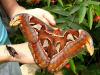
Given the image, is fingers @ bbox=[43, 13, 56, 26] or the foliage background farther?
the foliage background

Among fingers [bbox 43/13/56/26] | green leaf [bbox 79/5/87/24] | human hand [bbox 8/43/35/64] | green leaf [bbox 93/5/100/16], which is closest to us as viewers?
human hand [bbox 8/43/35/64]

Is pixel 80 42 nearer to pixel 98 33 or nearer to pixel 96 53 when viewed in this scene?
pixel 98 33

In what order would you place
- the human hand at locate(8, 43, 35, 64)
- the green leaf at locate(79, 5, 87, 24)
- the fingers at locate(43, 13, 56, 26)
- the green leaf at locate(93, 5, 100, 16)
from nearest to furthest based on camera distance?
1. the human hand at locate(8, 43, 35, 64)
2. the fingers at locate(43, 13, 56, 26)
3. the green leaf at locate(79, 5, 87, 24)
4. the green leaf at locate(93, 5, 100, 16)

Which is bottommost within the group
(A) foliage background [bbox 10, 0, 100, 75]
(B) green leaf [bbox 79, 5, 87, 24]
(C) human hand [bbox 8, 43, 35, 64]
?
(A) foliage background [bbox 10, 0, 100, 75]

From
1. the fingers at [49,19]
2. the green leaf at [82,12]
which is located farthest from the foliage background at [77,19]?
the fingers at [49,19]

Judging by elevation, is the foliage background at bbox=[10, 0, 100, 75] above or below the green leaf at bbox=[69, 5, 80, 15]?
below

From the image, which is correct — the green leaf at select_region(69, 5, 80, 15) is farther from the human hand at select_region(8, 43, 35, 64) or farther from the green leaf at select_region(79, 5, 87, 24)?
the human hand at select_region(8, 43, 35, 64)

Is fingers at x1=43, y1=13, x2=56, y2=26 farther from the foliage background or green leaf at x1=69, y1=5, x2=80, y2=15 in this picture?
green leaf at x1=69, y1=5, x2=80, y2=15

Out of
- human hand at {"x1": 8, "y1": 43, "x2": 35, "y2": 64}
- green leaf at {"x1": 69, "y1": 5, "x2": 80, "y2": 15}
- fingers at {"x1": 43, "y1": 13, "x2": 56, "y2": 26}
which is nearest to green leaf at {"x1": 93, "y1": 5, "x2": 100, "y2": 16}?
green leaf at {"x1": 69, "y1": 5, "x2": 80, "y2": 15}
